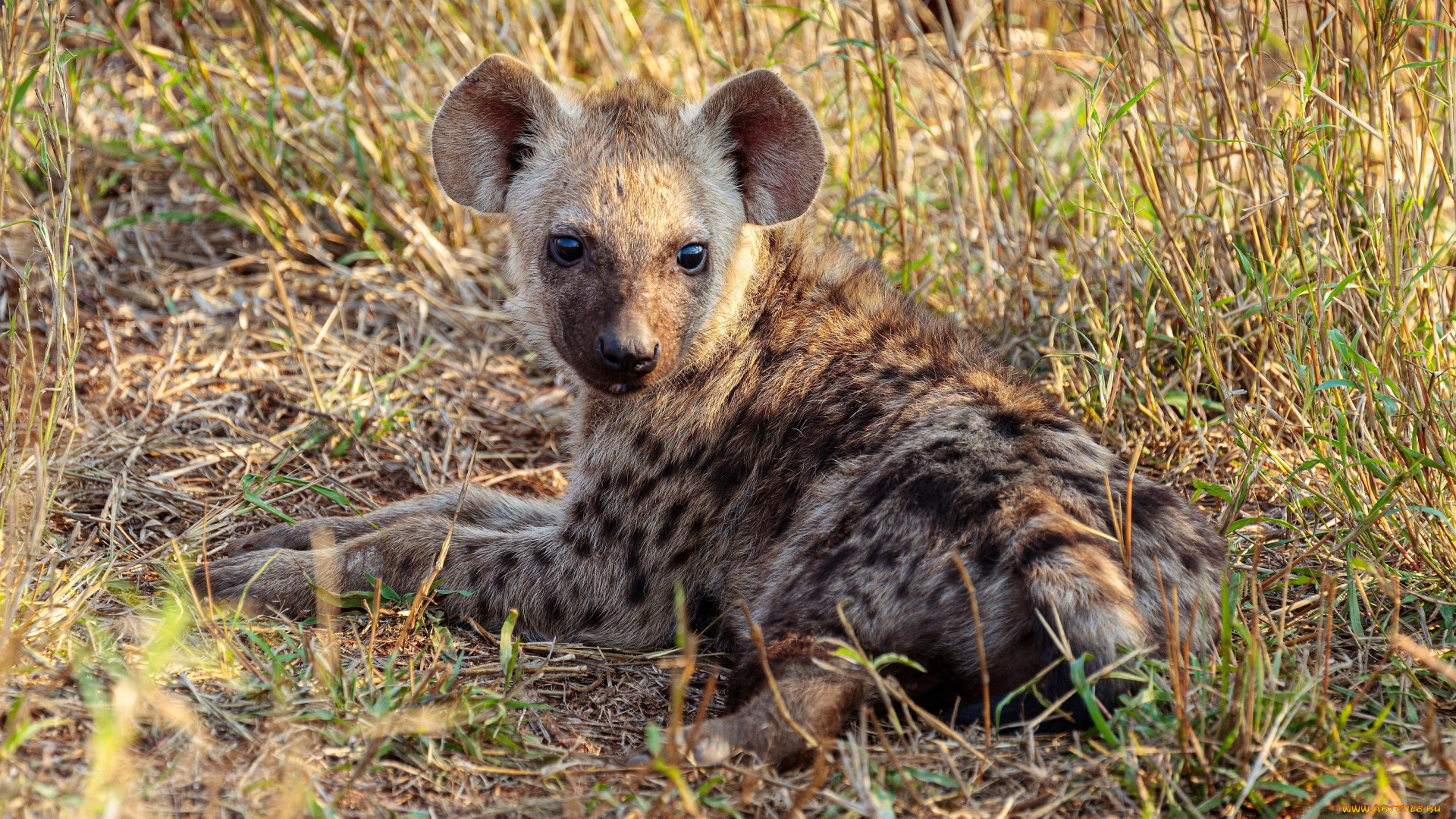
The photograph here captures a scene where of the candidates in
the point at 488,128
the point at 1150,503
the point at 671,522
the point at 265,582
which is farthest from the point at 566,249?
the point at 1150,503

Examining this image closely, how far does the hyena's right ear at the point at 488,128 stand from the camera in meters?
3.31

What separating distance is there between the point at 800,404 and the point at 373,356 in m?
1.93

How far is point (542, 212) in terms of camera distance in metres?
3.30

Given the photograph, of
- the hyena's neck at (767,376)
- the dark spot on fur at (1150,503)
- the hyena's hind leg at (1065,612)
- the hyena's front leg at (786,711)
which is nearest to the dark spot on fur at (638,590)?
the hyena's neck at (767,376)

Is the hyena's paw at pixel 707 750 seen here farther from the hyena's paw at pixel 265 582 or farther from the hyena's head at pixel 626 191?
the hyena's paw at pixel 265 582

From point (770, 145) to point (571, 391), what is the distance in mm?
1231

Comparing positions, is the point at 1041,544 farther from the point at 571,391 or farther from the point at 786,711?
the point at 571,391

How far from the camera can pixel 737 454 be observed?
318 cm

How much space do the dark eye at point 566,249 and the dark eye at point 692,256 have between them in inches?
10.2

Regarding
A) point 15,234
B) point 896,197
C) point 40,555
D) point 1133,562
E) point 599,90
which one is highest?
point 599,90

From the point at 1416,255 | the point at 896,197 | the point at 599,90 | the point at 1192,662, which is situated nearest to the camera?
the point at 1192,662

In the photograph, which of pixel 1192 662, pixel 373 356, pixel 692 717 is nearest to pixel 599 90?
pixel 373 356

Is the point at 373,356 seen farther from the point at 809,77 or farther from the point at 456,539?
the point at 809,77

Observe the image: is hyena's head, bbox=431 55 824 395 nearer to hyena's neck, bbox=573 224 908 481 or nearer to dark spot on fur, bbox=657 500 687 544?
hyena's neck, bbox=573 224 908 481
